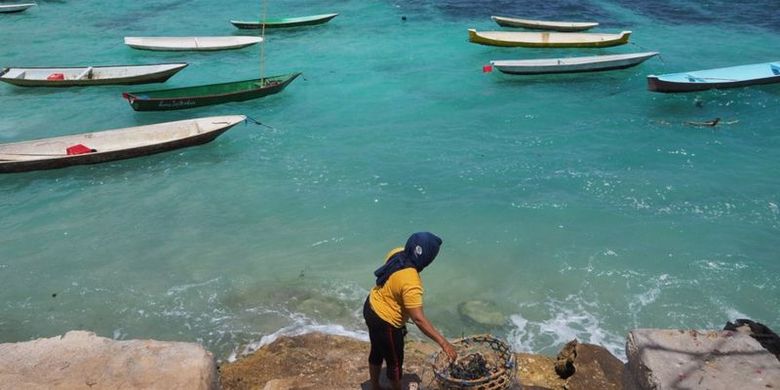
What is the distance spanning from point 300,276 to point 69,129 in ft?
37.4

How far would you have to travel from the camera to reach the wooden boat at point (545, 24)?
26859 mm

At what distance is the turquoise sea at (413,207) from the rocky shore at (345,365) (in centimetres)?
171

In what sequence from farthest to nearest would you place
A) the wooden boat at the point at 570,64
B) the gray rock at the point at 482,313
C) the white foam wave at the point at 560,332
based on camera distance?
the wooden boat at the point at 570,64
the gray rock at the point at 482,313
the white foam wave at the point at 560,332

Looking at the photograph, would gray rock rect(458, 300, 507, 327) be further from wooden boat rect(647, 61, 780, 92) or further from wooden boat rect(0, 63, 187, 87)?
wooden boat rect(0, 63, 187, 87)

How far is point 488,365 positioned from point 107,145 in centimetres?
1329

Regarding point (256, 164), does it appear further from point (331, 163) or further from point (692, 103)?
point (692, 103)

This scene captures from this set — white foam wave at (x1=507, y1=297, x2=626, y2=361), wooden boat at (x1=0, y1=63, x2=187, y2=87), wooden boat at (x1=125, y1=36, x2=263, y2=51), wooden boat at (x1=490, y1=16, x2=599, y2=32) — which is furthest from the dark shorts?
wooden boat at (x1=490, y1=16, x2=599, y2=32)

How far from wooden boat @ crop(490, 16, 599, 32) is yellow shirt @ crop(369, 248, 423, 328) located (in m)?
24.5

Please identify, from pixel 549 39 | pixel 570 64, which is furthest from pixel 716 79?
pixel 549 39

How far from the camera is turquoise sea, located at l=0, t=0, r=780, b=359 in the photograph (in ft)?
32.6

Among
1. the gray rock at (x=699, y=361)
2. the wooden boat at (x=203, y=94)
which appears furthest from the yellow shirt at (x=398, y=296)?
the wooden boat at (x=203, y=94)

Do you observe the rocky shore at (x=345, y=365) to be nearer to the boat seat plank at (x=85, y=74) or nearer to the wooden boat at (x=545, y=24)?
the boat seat plank at (x=85, y=74)

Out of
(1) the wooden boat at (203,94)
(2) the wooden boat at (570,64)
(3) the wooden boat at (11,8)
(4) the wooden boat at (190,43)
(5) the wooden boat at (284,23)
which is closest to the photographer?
(1) the wooden boat at (203,94)

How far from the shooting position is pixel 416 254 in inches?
203
